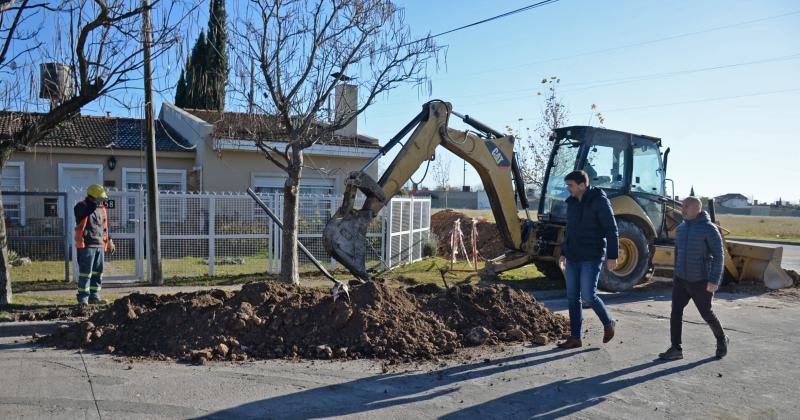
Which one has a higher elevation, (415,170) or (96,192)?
(415,170)

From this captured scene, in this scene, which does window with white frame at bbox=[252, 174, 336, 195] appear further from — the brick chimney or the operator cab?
the operator cab

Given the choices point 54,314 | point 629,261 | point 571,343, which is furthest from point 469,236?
point 54,314

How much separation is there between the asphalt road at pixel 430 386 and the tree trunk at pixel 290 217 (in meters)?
3.92

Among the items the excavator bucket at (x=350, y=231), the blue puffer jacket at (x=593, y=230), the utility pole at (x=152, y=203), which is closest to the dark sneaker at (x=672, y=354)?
the blue puffer jacket at (x=593, y=230)

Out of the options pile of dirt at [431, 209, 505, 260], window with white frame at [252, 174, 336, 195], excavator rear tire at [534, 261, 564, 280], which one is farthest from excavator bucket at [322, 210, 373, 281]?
window with white frame at [252, 174, 336, 195]

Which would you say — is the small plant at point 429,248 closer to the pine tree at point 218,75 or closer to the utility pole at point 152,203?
the utility pole at point 152,203

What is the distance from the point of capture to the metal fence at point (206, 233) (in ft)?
38.4

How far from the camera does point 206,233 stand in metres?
12.5

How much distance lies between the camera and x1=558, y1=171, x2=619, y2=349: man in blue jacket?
265 inches

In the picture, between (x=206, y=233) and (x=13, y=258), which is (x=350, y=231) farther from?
(x=13, y=258)

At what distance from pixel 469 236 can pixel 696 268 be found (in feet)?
44.6

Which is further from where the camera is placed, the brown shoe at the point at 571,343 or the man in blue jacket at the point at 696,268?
the brown shoe at the point at 571,343

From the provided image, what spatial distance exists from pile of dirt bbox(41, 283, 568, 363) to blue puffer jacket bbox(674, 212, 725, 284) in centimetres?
182

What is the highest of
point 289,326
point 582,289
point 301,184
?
point 301,184
